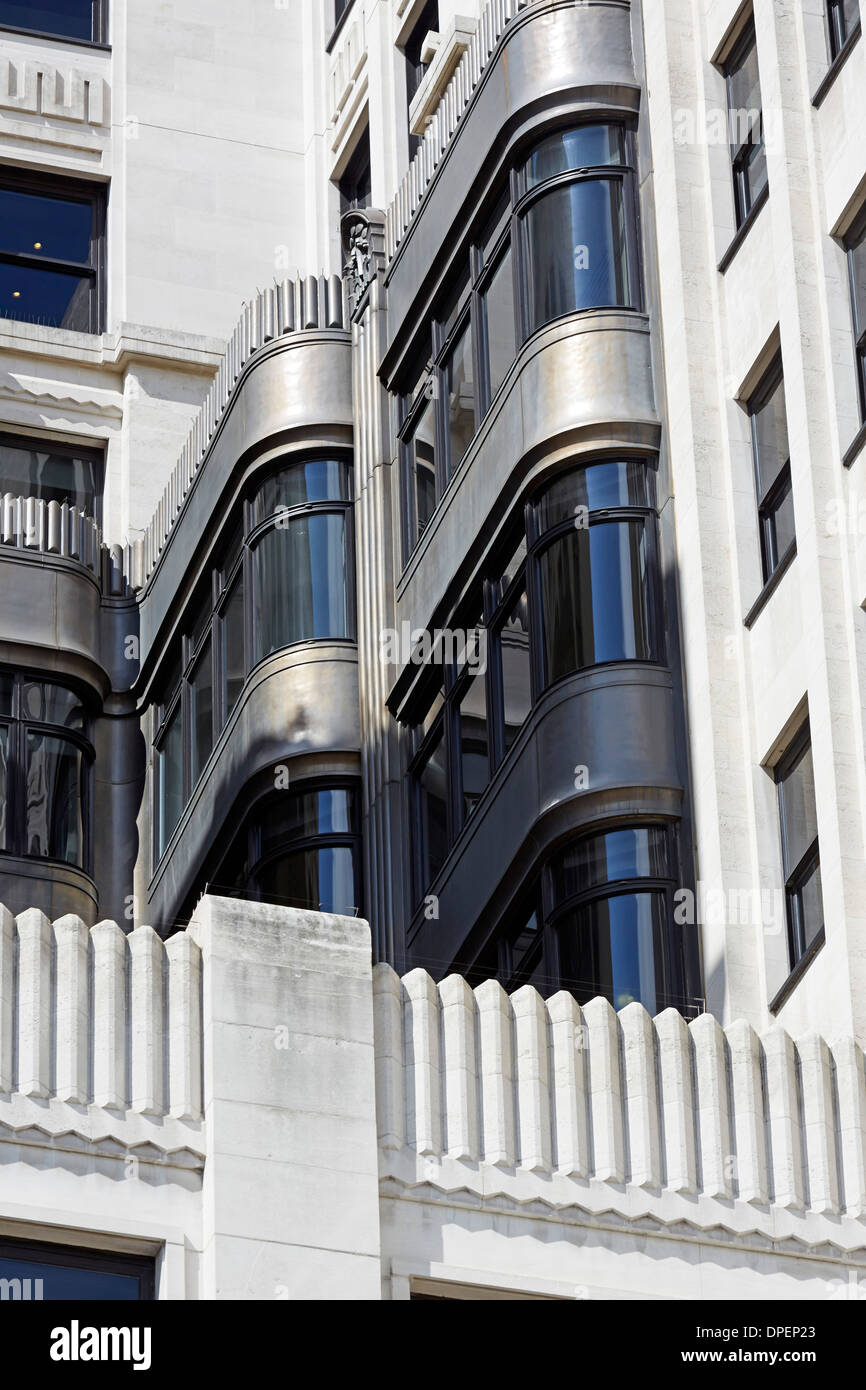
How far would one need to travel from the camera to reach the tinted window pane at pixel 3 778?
1554 inches

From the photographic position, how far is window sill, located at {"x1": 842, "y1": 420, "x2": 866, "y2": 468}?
25953mm

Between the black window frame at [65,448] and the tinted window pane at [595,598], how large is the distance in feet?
56.7

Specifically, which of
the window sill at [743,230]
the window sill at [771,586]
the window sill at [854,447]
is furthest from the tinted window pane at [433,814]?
the window sill at [854,447]

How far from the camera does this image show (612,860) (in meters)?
27.9

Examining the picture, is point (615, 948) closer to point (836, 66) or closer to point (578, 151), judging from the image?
point (836, 66)

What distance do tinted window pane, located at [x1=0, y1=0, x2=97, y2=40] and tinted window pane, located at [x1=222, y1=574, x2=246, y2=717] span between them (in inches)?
598

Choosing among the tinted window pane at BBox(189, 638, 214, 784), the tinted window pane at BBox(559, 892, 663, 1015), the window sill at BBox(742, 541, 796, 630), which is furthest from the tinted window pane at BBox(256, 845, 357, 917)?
the window sill at BBox(742, 541, 796, 630)

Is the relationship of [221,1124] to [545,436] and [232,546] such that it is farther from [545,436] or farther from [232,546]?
[232,546]

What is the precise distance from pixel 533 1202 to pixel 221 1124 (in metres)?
2.51

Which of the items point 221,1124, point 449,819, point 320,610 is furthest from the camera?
point 320,610

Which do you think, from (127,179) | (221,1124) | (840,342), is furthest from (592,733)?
(127,179)

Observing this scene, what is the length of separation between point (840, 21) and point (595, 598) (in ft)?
20.3

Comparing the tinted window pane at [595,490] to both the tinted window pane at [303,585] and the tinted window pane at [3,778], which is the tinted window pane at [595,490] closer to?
the tinted window pane at [303,585]
